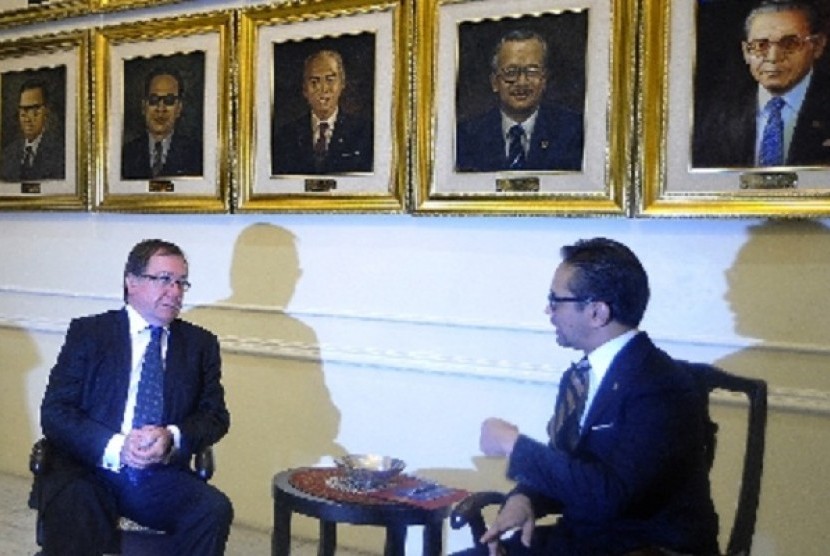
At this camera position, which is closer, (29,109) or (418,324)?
(418,324)

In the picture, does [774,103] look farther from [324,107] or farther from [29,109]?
[29,109]

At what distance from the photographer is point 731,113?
3691 mm

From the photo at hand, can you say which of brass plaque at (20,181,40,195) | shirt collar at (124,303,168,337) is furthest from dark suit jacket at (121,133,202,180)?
shirt collar at (124,303,168,337)

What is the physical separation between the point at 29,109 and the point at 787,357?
14.9ft

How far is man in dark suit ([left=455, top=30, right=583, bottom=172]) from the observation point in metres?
4.04

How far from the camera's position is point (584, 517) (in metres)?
2.55

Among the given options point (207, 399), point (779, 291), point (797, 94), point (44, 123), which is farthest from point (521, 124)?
point (44, 123)

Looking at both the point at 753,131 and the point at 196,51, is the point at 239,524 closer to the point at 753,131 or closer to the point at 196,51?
the point at 196,51

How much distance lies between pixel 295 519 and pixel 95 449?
63.0 inches

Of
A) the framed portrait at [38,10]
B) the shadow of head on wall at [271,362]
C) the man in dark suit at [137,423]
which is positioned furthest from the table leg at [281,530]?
the framed portrait at [38,10]

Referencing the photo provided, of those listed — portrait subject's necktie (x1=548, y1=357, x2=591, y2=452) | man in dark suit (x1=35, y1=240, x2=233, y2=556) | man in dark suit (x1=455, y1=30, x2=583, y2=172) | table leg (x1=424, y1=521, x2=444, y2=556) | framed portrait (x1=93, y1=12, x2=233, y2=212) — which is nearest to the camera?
portrait subject's necktie (x1=548, y1=357, x2=591, y2=452)

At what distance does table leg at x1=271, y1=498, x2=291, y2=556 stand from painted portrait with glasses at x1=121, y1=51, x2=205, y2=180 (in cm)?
232

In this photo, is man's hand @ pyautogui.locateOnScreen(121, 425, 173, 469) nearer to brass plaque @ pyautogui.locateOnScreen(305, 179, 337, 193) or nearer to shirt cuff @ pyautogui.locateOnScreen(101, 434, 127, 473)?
shirt cuff @ pyautogui.locateOnScreen(101, 434, 127, 473)

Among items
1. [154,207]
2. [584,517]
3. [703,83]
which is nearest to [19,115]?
[154,207]
